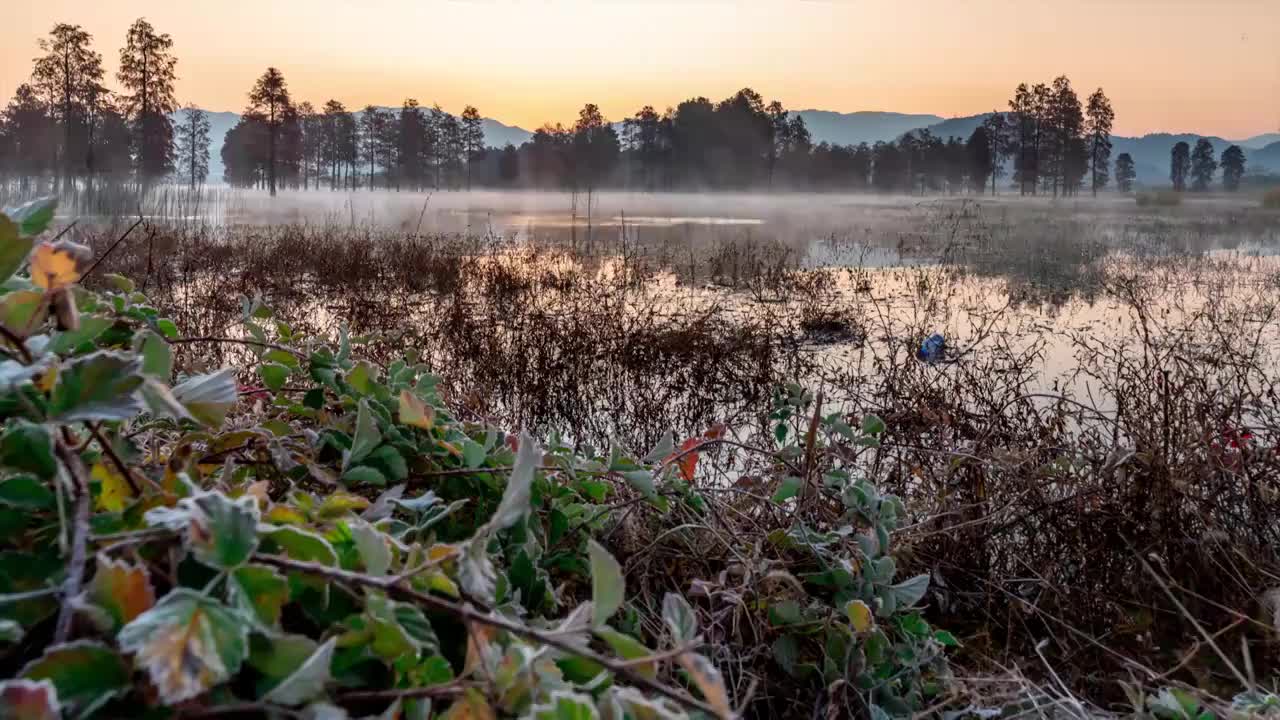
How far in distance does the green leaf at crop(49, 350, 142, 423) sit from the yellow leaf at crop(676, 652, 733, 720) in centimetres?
33

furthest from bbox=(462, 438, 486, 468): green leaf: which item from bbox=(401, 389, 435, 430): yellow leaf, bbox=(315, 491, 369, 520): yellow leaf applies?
bbox=(315, 491, 369, 520): yellow leaf

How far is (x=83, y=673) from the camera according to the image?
0.41m

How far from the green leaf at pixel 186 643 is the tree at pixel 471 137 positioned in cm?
8525

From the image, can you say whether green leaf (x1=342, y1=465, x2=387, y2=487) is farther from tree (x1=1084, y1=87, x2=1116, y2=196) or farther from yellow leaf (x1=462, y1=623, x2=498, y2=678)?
tree (x1=1084, y1=87, x2=1116, y2=196)

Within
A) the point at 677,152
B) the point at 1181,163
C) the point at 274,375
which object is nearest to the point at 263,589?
the point at 274,375

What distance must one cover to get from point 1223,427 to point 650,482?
311 cm

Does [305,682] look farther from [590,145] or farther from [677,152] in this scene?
[677,152]

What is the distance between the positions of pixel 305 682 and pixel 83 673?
0.10 m

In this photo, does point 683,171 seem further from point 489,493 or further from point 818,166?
point 489,493

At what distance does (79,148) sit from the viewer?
149 feet

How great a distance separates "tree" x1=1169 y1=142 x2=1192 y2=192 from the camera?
75.4 metres

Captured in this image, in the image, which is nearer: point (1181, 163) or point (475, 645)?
point (475, 645)

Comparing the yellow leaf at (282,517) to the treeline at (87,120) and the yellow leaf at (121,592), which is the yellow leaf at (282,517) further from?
the treeline at (87,120)

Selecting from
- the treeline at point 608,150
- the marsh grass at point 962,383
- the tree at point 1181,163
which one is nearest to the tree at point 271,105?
the treeline at point 608,150
